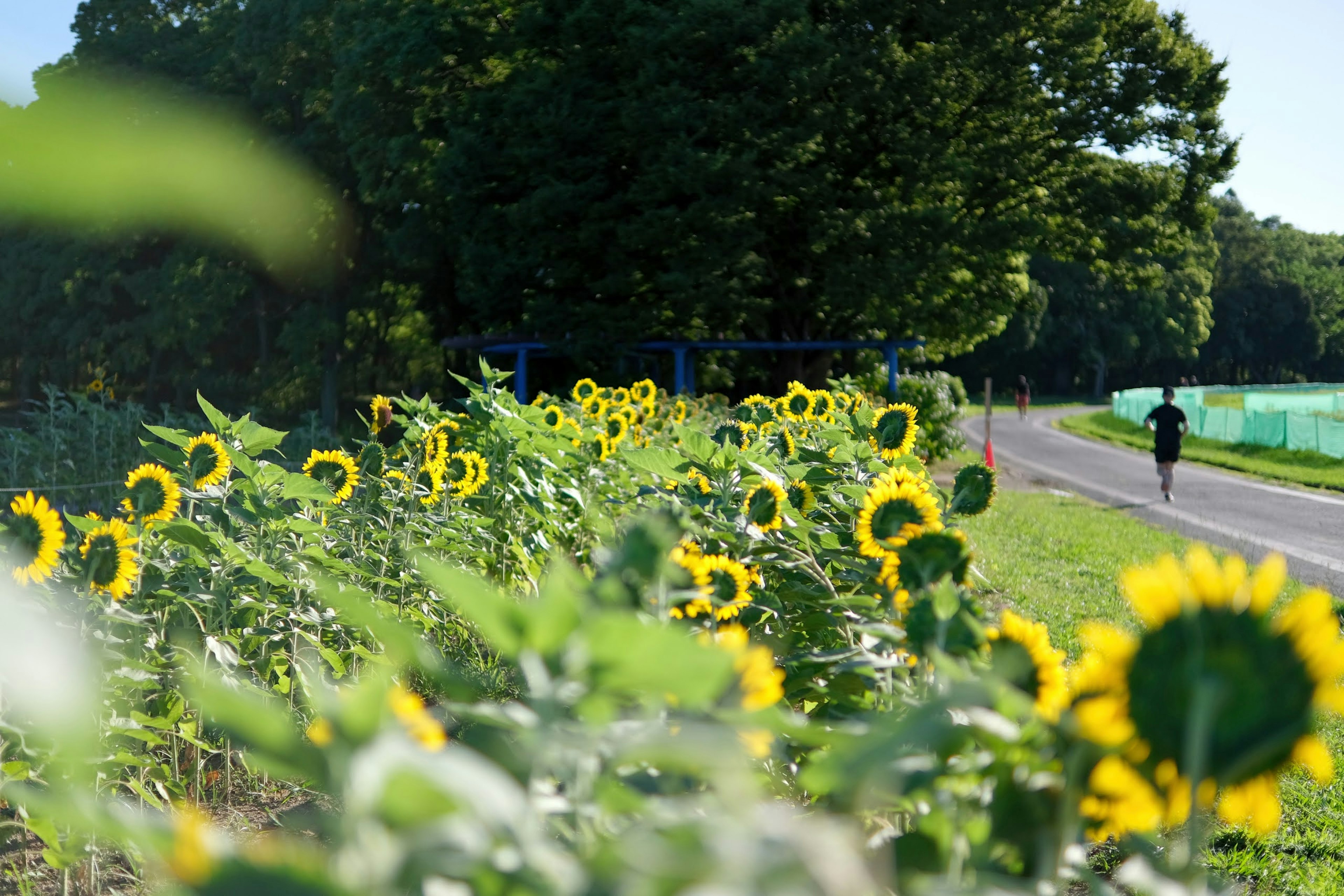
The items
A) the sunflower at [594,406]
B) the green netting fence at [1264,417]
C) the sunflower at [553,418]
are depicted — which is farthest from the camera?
the green netting fence at [1264,417]

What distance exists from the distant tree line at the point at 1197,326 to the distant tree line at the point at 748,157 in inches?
1158

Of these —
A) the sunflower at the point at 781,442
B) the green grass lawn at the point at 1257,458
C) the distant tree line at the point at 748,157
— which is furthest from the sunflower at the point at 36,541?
the green grass lawn at the point at 1257,458

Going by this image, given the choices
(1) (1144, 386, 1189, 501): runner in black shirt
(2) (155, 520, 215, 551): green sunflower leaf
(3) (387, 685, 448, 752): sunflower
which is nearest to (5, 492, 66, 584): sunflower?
(2) (155, 520, 215, 551): green sunflower leaf

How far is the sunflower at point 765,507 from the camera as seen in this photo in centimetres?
228

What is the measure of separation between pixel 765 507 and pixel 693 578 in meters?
0.64

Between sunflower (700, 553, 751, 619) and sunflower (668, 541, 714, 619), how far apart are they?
0.02 m

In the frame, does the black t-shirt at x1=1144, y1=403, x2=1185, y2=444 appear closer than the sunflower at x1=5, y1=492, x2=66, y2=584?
No

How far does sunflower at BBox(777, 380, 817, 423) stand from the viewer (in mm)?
5156

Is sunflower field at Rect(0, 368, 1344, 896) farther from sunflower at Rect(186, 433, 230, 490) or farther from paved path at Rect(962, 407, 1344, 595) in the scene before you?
paved path at Rect(962, 407, 1344, 595)

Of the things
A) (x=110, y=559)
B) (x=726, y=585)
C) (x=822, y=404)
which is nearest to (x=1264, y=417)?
(x=822, y=404)

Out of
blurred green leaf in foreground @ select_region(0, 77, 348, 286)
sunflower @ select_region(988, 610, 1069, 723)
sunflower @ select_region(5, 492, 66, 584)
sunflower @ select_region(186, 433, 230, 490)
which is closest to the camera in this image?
sunflower @ select_region(988, 610, 1069, 723)

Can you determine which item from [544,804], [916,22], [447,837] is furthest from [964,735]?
[916,22]

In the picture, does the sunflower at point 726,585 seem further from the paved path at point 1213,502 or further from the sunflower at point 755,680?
the paved path at point 1213,502

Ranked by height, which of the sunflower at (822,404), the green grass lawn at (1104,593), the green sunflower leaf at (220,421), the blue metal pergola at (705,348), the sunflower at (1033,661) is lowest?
the green grass lawn at (1104,593)
